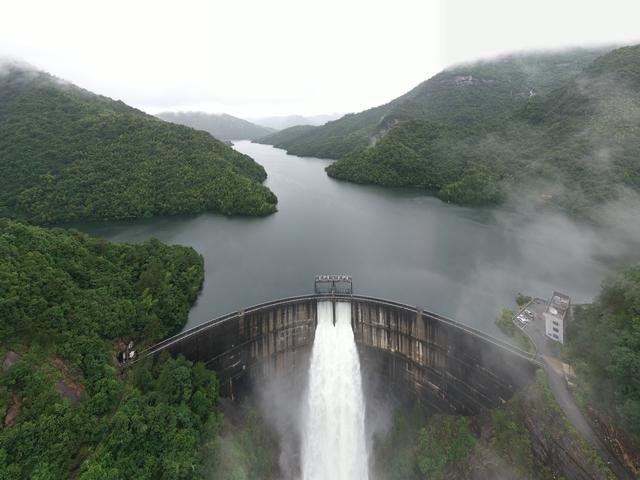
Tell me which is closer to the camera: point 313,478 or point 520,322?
point 313,478

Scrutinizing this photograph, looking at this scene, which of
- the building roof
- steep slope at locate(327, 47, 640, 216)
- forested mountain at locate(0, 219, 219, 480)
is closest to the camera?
forested mountain at locate(0, 219, 219, 480)

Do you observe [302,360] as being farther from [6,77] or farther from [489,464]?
[6,77]

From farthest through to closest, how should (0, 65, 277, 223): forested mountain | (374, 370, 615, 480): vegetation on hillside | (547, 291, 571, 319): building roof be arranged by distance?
(0, 65, 277, 223): forested mountain, (547, 291, 571, 319): building roof, (374, 370, 615, 480): vegetation on hillside

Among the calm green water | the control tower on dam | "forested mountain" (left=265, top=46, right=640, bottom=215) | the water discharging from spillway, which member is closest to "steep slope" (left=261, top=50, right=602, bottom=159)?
"forested mountain" (left=265, top=46, right=640, bottom=215)

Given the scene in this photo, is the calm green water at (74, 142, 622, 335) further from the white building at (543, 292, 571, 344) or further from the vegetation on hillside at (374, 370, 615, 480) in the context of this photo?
the vegetation on hillside at (374, 370, 615, 480)

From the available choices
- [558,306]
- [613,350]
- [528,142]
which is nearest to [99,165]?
[558,306]

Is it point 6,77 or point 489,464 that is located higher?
point 6,77

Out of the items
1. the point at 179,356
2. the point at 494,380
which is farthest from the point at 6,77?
the point at 494,380
